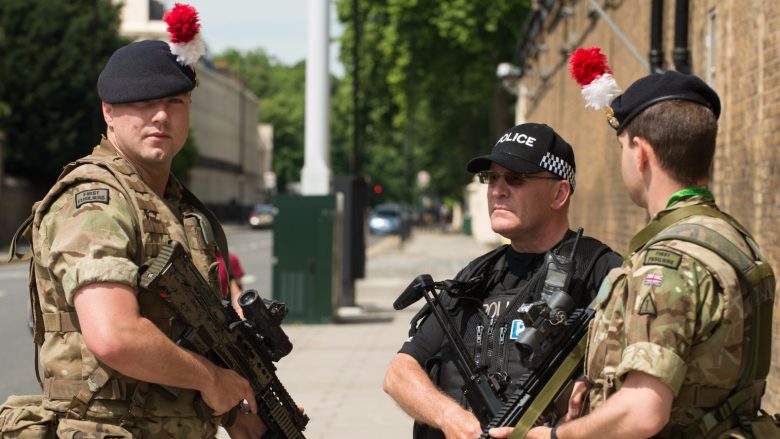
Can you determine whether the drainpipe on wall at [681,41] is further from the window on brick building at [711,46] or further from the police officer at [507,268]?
the police officer at [507,268]

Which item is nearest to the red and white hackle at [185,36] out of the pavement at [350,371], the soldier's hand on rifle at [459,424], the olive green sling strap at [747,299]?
the soldier's hand on rifle at [459,424]

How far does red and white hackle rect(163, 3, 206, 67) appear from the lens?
3.80 meters

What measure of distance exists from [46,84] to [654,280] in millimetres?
46585

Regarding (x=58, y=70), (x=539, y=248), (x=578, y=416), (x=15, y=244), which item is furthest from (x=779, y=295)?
(x=58, y=70)

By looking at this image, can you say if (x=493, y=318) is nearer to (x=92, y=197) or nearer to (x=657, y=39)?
(x=92, y=197)

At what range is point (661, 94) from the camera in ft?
10.1

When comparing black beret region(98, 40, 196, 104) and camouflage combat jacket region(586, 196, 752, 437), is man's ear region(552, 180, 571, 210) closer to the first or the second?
camouflage combat jacket region(586, 196, 752, 437)

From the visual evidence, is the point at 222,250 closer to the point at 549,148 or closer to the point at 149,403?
the point at 149,403

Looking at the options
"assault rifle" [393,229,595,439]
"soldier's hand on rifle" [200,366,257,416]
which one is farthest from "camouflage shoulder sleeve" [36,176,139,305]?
"assault rifle" [393,229,595,439]

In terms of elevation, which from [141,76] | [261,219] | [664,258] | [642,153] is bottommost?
[261,219]

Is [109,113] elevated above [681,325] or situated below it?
above

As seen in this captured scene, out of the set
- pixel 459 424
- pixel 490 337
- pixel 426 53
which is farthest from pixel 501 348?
pixel 426 53

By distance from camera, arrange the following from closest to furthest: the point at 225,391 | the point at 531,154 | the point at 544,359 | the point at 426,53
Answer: the point at 544,359 < the point at 225,391 < the point at 531,154 < the point at 426,53

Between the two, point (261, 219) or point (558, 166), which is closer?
point (558, 166)
